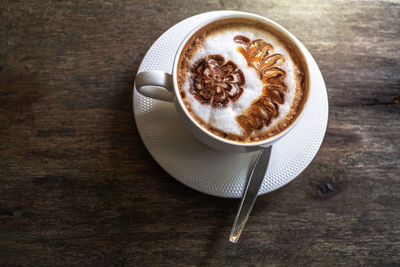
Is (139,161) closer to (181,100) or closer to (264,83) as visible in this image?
(181,100)

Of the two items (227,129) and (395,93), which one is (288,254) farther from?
(395,93)

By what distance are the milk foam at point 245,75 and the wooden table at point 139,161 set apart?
30 centimetres

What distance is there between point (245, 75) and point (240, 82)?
23 mm

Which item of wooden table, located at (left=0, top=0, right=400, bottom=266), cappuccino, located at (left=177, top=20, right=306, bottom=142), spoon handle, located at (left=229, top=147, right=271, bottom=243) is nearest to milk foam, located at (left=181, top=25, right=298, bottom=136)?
cappuccino, located at (left=177, top=20, right=306, bottom=142)

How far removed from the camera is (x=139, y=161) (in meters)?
1.03

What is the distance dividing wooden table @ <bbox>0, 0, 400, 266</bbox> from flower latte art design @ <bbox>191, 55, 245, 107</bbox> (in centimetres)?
32

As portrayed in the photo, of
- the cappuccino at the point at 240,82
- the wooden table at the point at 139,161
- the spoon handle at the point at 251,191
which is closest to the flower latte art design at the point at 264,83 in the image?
the cappuccino at the point at 240,82

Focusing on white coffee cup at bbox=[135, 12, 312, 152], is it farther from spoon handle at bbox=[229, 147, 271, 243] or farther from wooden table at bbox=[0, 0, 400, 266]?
wooden table at bbox=[0, 0, 400, 266]

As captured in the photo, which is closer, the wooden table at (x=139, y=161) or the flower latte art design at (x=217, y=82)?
the flower latte art design at (x=217, y=82)

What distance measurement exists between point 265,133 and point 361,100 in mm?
520

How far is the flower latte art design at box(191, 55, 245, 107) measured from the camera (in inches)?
32.4

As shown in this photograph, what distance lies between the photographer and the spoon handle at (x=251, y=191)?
93cm

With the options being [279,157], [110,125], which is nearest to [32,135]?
[110,125]

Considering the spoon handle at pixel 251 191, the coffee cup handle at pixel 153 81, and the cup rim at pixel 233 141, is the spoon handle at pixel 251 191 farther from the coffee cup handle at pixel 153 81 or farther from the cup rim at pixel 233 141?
the coffee cup handle at pixel 153 81
